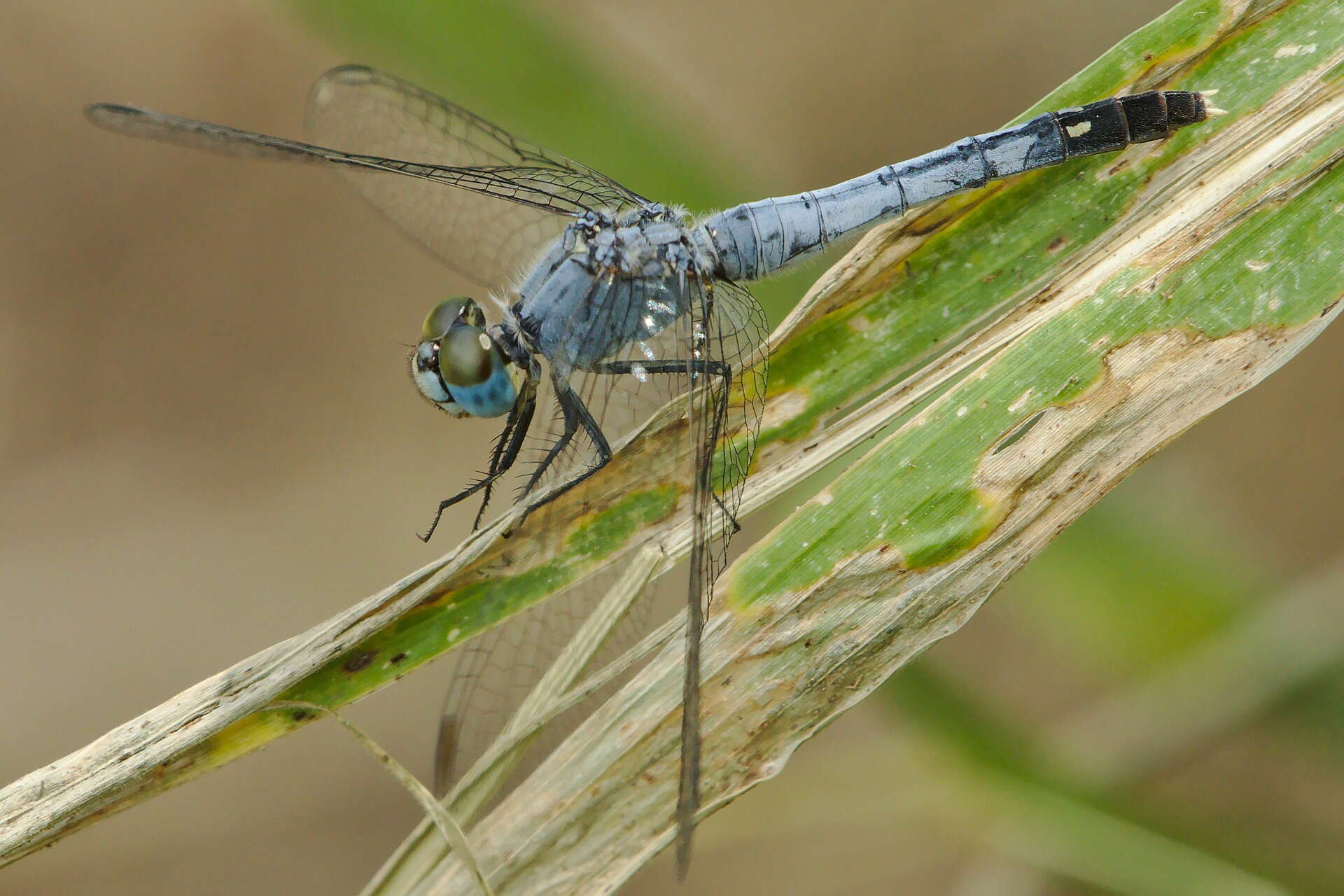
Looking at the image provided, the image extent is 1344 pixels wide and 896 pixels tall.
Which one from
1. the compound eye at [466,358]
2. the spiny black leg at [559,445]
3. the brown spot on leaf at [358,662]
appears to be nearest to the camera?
the brown spot on leaf at [358,662]

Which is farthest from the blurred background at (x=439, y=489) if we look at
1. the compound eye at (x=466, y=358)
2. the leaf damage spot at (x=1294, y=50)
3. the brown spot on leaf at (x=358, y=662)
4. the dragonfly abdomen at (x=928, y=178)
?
the brown spot on leaf at (x=358, y=662)

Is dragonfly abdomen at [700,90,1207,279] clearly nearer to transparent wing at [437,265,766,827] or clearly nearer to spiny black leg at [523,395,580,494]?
transparent wing at [437,265,766,827]

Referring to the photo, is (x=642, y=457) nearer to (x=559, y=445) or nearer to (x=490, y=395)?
(x=559, y=445)

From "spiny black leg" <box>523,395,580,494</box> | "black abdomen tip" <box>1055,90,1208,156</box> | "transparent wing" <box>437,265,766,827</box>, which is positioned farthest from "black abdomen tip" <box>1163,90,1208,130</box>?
"spiny black leg" <box>523,395,580,494</box>

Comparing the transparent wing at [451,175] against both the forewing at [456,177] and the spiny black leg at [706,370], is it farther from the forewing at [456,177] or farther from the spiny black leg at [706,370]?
the spiny black leg at [706,370]

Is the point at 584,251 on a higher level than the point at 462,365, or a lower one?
higher

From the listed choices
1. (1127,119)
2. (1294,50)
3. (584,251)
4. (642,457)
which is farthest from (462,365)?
(1294,50)
